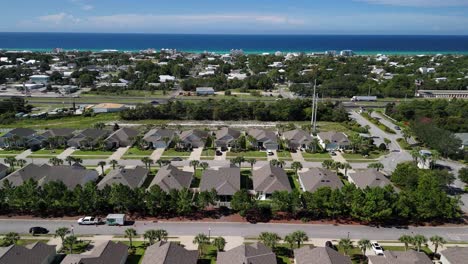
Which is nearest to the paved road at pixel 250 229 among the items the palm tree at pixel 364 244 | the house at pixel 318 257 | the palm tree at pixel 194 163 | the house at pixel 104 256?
the palm tree at pixel 364 244

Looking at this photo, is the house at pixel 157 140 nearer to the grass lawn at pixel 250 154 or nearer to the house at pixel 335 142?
the grass lawn at pixel 250 154

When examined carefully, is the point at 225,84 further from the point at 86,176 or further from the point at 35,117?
the point at 86,176

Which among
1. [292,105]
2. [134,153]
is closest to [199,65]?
[292,105]

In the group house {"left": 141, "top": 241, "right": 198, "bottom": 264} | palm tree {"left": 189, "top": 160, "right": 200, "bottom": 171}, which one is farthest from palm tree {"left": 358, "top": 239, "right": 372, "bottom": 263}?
palm tree {"left": 189, "top": 160, "right": 200, "bottom": 171}

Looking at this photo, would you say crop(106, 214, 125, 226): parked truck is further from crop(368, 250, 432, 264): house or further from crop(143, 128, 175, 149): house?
crop(143, 128, 175, 149): house

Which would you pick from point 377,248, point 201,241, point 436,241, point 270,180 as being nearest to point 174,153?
point 270,180

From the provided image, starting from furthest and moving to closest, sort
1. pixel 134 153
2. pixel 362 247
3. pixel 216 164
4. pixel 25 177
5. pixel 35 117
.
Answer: pixel 35 117 → pixel 134 153 → pixel 216 164 → pixel 25 177 → pixel 362 247

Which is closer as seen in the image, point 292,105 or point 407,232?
point 407,232
